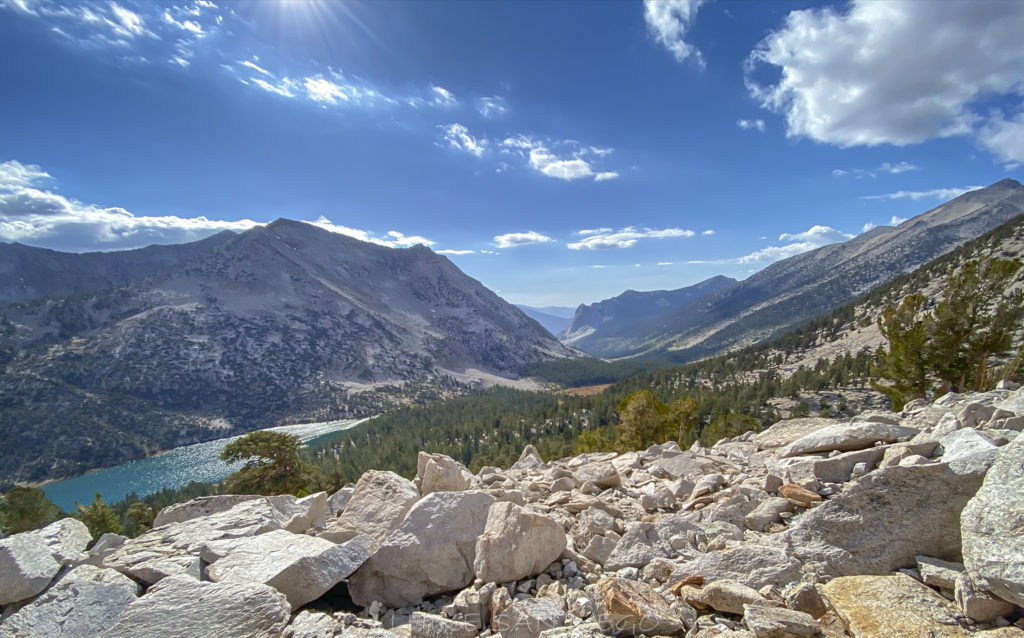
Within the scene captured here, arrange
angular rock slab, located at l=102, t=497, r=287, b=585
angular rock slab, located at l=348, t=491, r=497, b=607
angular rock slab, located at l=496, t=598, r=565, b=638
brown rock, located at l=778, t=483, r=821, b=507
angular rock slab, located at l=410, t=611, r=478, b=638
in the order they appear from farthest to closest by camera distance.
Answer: brown rock, located at l=778, t=483, r=821, b=507, angular rock slab, located at l=348, t=491, r=497, b=607, angular rock slab, located at l=102, t=497, r=287, b=585, angular rock slab, located at l=410, t=611, r=478, b=638, angular rock slab, located at l=496, t=598, r=565, b=638

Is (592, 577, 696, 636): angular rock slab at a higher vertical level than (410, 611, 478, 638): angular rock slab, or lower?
higher

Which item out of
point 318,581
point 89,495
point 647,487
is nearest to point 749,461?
point 647,487

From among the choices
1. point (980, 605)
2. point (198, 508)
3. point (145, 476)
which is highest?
point (980, 605)

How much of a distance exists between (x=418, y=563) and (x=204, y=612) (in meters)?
3.12

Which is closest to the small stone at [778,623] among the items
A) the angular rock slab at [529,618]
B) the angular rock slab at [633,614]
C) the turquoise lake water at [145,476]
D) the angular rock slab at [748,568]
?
the angular rock slab at [633,614]

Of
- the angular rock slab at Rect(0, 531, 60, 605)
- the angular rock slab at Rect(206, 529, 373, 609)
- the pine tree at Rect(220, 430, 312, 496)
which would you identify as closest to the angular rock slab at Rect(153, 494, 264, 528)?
the angular rock slab at Rect(0, 531, 60, 605)

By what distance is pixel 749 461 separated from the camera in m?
13.4

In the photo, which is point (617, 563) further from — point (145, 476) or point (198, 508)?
point (145, 476)

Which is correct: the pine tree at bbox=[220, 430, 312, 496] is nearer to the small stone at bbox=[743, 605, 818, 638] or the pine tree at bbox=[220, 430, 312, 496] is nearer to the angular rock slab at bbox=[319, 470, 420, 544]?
the angular rock slab at bbox=[319, 470, 420, 544]

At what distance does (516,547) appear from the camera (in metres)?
7.18

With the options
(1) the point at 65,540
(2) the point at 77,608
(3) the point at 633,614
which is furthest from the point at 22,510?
(3) the point at 633,614

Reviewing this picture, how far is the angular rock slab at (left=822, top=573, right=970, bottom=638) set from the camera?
4406mm

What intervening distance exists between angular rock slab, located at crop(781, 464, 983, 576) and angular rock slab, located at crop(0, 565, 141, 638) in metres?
10.3

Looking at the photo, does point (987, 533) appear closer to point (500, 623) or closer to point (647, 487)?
point (500, 623)
